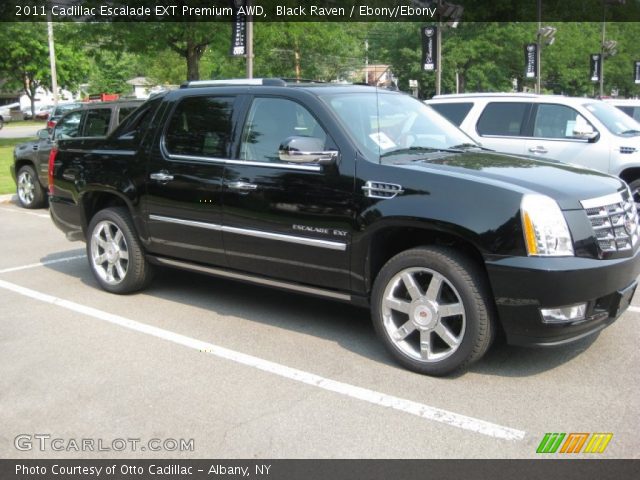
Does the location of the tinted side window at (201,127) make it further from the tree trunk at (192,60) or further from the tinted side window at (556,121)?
the tree trunk at (192,60)

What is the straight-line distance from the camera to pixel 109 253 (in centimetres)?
618

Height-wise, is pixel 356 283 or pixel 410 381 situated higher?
pixel 356 283

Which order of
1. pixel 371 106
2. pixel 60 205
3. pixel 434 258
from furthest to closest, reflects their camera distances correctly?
pixel 60 205 → pixel 371 106 → pixel 434 258

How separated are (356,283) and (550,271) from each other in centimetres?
134

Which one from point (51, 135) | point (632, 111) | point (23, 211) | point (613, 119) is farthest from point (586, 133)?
point (23, 211)

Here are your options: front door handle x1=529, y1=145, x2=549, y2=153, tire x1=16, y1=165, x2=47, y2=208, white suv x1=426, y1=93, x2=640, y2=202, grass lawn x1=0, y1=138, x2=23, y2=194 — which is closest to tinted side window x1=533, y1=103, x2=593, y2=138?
white suv x1=426, y1=93, x2=640, y2=202

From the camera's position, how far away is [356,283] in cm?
454

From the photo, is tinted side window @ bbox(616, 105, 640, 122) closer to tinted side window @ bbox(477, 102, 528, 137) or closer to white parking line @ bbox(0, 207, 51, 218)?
tinted side window @ bbox(477, 102, 528, 137)

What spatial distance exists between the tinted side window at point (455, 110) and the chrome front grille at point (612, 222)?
565cm

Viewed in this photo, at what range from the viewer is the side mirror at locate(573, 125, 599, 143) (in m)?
8.86

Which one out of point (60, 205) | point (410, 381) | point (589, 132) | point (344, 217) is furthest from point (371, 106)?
point (589, 132)

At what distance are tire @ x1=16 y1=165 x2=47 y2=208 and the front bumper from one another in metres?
9.78

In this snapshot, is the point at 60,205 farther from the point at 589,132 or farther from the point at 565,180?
the point at 589,132

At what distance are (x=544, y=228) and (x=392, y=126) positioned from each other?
5.30 feet
